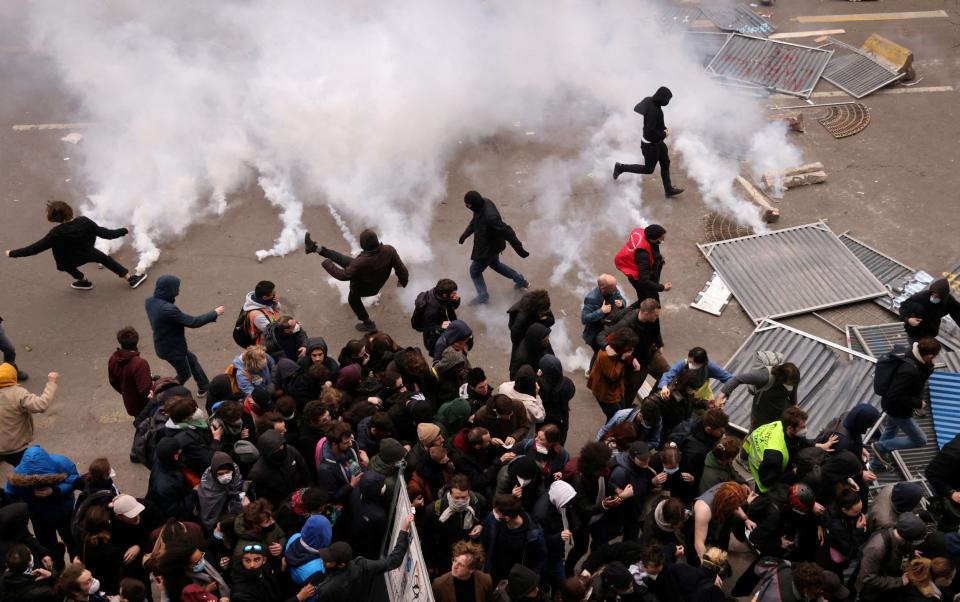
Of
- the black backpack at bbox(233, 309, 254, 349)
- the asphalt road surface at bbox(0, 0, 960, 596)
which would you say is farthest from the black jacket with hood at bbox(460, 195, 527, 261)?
the black backpack at bbox(233, 309, 254, 349)

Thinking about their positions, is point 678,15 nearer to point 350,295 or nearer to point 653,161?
point 653,161

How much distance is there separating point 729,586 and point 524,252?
365 cm

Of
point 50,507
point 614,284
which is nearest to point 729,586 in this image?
point 614,284

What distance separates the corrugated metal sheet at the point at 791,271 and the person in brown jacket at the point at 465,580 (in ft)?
15.2

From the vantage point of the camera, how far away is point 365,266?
7980 millimetres

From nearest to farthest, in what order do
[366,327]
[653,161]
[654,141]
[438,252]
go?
[366,327] → [438,252] → [654,141] → [653,161]

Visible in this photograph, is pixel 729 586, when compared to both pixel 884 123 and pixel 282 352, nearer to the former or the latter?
pixel 282 352

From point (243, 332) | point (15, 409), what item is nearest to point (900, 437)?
point (243, 332)

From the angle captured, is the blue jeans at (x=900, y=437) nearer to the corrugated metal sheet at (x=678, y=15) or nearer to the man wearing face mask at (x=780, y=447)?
the man wearing face mask at (x=780, y=447)

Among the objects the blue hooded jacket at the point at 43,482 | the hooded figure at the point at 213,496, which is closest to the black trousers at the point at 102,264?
the blue hooded jacket at the point at 43,482

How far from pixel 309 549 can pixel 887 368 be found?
433 centimetres

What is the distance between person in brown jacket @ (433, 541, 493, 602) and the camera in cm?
477

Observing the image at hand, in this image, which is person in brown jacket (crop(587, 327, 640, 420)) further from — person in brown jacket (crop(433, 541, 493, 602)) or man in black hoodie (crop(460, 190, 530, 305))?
person in brown jacket (crop(433, 541, 493, 602))

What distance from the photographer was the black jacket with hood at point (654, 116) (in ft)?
30.8
